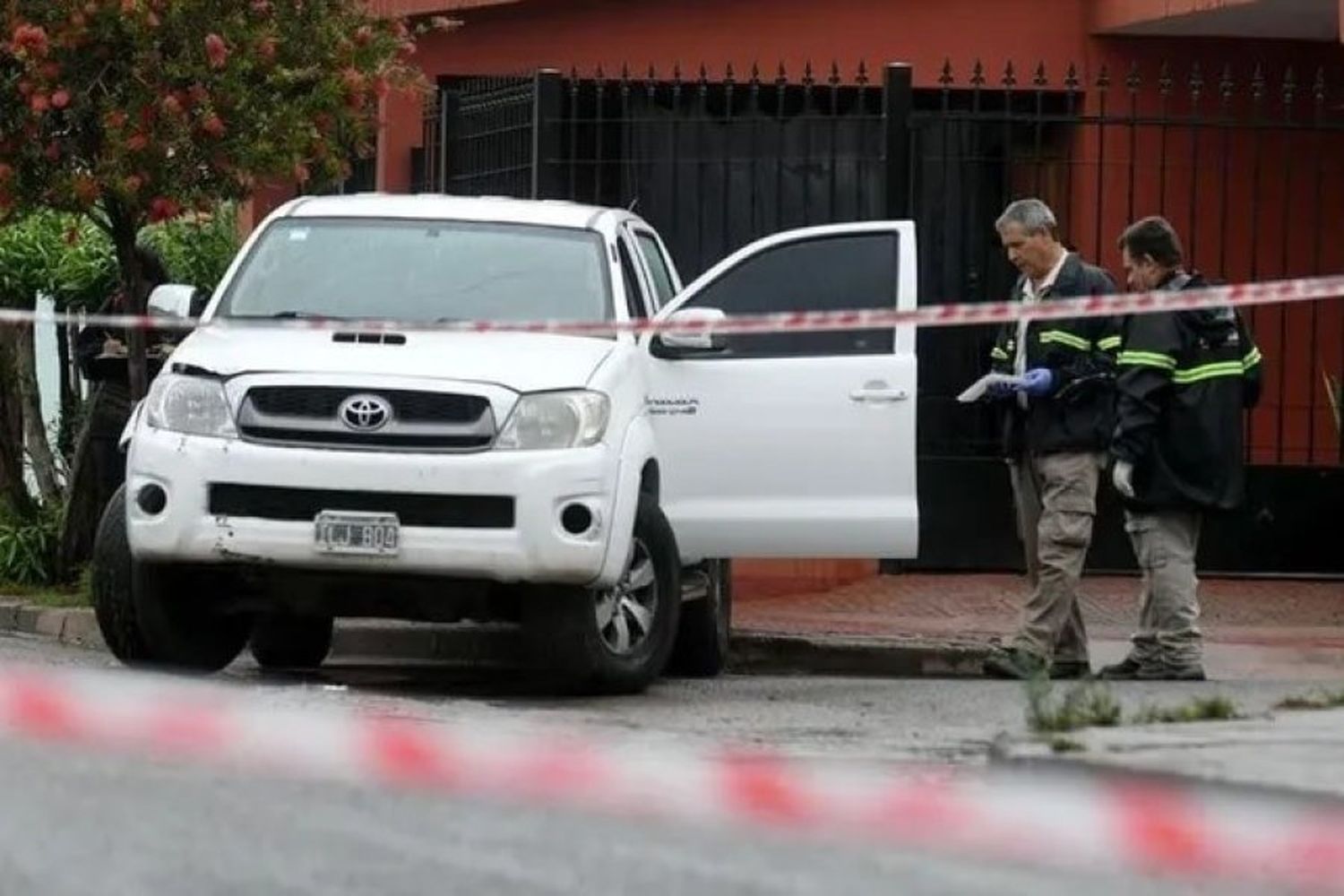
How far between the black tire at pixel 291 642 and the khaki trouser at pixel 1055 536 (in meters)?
2.92

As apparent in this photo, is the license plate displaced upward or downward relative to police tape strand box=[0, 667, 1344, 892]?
upward

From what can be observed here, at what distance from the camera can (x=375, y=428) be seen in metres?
10.5

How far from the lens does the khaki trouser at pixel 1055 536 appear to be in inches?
479

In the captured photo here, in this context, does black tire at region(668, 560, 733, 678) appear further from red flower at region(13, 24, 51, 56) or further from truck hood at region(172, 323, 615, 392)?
red flower at region(13, 24, 51, 56)

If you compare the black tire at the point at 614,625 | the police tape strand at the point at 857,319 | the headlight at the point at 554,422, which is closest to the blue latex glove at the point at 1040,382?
the police tape strand at the point at 857,319

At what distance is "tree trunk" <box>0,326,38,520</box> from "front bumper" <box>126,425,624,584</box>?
17.9 feet

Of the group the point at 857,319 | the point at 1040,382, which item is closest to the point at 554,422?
the point at 857,319

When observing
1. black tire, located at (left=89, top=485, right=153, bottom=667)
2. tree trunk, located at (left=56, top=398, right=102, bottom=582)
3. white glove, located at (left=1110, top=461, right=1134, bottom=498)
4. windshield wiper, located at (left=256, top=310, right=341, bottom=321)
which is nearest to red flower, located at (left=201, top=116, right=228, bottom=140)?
tree trunk, located at (left=56, top=398, right=102, bottom=582)

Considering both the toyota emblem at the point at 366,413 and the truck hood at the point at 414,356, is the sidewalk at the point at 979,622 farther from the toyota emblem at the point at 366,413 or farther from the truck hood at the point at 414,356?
the toyota emblem at the point at 366,413

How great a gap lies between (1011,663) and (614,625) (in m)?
2.07

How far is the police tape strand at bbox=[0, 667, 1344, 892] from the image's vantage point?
7.37 metres

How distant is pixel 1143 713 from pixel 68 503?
7.11 metres

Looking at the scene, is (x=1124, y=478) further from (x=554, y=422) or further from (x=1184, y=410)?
(x=554, y=422)

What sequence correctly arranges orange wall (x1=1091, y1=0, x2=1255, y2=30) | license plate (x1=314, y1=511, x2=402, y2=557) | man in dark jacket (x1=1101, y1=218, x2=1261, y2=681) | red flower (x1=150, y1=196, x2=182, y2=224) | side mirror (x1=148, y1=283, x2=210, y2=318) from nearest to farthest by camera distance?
license plate (x1=314, y1=511, x2=402, y2=557)
side mirror (x1=148, y1=283, x2=210, y2=318)
man in dark jacket (x1=1101, y1=218, x2=1261, y2=681)
red flower (x1=150, y1=196, x2=182, y2=224)
orange wall (x1=1091, y1=0, x2=1255, y2=30)
